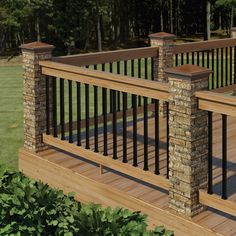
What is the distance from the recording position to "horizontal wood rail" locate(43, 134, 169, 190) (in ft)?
19.9

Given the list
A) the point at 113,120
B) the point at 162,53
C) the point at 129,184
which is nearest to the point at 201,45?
the point at 162,53

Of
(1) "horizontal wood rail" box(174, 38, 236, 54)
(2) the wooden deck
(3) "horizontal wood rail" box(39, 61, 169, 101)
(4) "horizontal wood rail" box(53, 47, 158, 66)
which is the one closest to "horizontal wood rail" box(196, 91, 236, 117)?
(3) "horizontal wood rail" box(39, 61, 169, 101)

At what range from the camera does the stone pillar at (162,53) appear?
9852mm

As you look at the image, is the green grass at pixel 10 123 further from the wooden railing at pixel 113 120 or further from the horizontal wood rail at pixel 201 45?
the horizontal wood rail at pixel 201 45

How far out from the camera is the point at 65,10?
38531 mm

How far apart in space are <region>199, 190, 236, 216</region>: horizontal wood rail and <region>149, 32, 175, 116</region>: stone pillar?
456 centimetres

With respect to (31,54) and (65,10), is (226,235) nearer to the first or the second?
(31,54)

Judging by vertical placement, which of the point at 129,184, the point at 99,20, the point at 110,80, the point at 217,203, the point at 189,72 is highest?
the point at 99,20

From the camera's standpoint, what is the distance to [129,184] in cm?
A: 667

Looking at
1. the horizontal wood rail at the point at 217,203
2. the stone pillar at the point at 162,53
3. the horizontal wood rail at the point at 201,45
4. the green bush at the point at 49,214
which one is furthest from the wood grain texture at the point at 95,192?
the horizontal wood rail at the point at 201,45

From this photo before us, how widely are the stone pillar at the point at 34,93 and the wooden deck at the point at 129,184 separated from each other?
0.95ft

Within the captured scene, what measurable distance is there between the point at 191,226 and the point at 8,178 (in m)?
2.33

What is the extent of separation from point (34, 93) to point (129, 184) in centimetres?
231

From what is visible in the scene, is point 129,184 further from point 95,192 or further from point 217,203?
A: point 217,203
